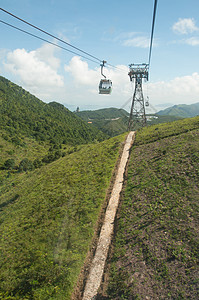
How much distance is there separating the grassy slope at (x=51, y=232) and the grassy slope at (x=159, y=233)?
3082 mm

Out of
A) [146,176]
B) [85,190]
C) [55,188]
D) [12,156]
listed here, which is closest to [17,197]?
[55,188]

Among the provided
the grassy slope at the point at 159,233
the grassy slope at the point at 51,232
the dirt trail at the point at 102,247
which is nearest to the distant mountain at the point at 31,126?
the grassy slope at the point at 51,232

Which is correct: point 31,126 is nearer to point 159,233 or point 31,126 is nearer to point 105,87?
point 105,87

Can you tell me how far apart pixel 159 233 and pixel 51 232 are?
992 centimetres

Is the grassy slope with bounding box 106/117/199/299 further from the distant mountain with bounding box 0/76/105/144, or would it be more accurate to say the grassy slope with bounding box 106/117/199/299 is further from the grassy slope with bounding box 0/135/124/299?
the distant mountain with bounding box 0/76/105/144

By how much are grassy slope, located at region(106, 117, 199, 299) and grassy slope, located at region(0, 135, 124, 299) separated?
3.08m

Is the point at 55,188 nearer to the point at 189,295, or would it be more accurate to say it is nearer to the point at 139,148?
the point at 139,148

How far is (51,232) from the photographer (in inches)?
654

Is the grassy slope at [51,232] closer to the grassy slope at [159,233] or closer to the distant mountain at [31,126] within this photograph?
the grassy slope at [159,233]

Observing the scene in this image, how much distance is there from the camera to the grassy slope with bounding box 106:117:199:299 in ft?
34.2

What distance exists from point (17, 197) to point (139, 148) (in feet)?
78.0

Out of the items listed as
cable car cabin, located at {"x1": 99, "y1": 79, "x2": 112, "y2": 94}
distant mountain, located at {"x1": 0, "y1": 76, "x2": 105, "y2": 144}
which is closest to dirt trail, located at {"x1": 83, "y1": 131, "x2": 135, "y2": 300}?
cable car cabin, located at {"x1": 99, "y1": 79, "x2": 112, "y2": 94}

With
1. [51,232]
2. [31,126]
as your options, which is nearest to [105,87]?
[51,232]

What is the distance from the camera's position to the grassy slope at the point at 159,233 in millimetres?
10414
